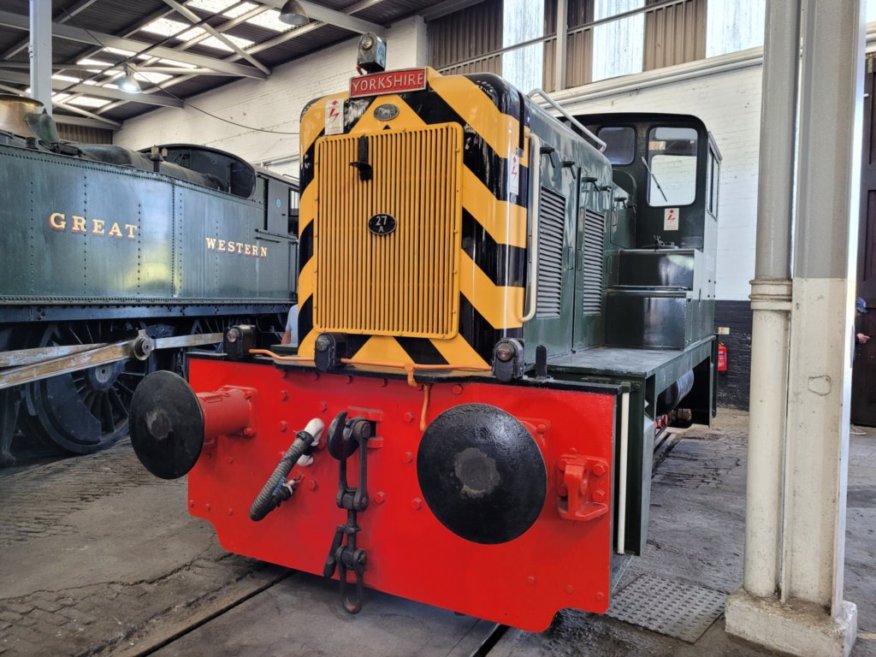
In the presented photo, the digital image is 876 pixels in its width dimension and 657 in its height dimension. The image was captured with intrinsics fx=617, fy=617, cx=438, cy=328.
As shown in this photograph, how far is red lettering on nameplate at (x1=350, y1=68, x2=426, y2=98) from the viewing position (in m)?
2.43

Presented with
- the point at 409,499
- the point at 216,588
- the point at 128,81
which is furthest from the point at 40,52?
the point at 409,499

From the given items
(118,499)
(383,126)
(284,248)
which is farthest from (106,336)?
(383,126)

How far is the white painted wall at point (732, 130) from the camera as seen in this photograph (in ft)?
24.5

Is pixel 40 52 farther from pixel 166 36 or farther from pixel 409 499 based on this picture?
pixel 409 499

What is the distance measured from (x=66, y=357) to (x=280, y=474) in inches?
114

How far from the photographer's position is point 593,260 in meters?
3.49

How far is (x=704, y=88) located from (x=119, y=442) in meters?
7.74

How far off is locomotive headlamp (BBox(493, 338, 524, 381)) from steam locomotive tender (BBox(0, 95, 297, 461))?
136 inches

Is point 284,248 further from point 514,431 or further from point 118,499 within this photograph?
point 514,431

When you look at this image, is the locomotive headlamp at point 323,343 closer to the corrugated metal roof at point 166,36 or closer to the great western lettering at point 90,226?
the great western lettering at point 90,226

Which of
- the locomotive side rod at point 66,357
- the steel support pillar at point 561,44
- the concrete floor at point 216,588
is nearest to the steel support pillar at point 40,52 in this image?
the locomotive side rod at point 66,357

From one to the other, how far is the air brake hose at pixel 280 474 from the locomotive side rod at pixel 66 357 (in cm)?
266

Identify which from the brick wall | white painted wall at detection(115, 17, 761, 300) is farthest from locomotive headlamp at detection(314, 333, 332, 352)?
the brick wall

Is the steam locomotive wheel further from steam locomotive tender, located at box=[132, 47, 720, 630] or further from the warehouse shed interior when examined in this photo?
steam locomotive tender, located at box=[132, 47, 720, 630]
